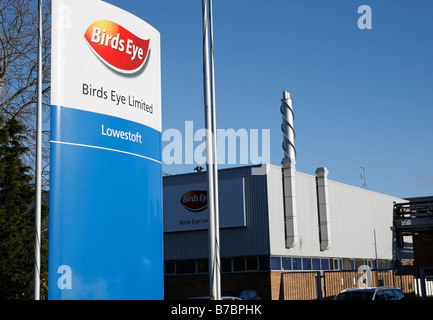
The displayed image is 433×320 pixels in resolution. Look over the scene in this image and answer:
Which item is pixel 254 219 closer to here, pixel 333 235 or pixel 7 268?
pixel 333 235

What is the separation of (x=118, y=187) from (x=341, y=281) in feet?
81.8

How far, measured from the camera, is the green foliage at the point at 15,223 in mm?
18359

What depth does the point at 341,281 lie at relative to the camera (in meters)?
33.6

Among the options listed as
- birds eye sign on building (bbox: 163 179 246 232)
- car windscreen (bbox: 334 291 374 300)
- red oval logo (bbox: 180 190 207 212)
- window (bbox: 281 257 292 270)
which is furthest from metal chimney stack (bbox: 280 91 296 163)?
car windscreen (bbox: 334 291 374 300)

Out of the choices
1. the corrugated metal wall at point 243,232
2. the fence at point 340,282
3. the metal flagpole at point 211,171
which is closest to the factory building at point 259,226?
the corrugated metal wall at point 243,232

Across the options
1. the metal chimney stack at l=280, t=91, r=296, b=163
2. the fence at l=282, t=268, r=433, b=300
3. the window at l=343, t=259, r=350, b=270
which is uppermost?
the metal chimney stack at l=280, t=91, r=296, b=163

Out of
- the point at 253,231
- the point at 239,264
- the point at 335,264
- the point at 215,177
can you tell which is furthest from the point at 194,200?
the point at 215,177

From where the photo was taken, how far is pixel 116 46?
11438mm

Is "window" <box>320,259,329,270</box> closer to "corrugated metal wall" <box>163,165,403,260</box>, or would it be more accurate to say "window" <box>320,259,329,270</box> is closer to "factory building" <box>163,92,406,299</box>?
"factory building" <box>163,92,406,299</box>

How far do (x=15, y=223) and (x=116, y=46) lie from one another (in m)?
9.92

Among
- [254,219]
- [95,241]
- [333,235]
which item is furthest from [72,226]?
[333,235]

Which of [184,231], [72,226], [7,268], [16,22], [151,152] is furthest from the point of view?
[184,231]

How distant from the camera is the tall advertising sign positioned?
10.2 m

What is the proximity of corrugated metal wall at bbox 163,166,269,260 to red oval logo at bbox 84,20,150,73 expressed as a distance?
22.7 meters
